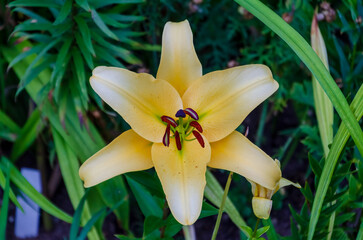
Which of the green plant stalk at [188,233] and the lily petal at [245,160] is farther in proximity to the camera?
the green plant stalk at [188,233]

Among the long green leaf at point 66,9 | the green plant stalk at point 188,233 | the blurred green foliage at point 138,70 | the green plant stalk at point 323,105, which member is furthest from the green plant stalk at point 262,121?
the long green leaf at point 66,9

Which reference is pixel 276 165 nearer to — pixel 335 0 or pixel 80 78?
pixel 80 78

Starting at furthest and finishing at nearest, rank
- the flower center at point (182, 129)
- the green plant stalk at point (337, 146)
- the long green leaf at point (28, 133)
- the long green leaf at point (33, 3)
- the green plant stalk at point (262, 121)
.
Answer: the green plant stalk at point (262, 121)
the long green leaf at point (28, 133)
the long green leaf at point (33, 3)
the green plant stalk at point (337, 146)
the flower center at point (182, 129)

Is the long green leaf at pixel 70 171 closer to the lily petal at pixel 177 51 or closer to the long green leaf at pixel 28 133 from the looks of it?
the long green leaf at pixel 28 133

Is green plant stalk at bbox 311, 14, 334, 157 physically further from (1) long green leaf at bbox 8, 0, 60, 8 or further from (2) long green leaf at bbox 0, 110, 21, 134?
(2) long green leaf at bbox 0, 110, 21, 134

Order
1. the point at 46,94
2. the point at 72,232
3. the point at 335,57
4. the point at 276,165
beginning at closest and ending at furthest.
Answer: the point at 276,165 → the point at 72,232 → the point at 46,94 → the point at 335,57

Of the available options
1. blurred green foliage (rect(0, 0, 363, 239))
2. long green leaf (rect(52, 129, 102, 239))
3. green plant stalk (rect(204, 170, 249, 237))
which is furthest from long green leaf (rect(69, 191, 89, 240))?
green plant stalk (rect(204, 170, 249, 237))

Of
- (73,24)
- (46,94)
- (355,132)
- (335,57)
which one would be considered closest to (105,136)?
(46,94)
